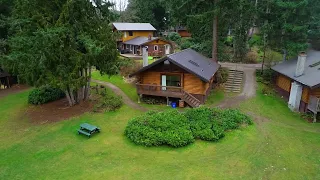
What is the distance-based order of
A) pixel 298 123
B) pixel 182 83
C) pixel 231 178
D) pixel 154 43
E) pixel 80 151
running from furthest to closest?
pixel 154 43 → pixel 182 83 → pixel 298 123 → pixel 80 151 → pixel 231 178

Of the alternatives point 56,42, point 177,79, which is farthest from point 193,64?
point 56,42

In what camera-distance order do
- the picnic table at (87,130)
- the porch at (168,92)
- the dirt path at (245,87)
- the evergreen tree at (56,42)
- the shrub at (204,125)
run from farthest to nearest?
the dirt path at (245,87)
the porch at (168,92)
the evergreen tree at (56,42)
the picnic table at (87,130)
the shrub at (204,125)

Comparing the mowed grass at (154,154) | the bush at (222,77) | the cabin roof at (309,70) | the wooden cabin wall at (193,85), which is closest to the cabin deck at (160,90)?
the wooden cabin wall at (193,85)

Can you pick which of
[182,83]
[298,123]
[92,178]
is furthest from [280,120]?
[92,178]

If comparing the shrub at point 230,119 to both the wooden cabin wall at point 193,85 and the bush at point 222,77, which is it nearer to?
the wooden cabin wall at point 193,85

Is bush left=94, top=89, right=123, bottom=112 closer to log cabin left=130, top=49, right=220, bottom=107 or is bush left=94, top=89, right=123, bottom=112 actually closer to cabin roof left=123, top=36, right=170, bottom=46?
log cabin left=130, top=49, right=220, bottom=107

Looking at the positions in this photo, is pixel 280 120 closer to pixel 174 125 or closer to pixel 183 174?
pixel 174 125

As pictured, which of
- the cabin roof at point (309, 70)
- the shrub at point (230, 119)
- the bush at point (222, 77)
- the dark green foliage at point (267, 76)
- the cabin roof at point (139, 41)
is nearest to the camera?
the shrub at point (230, 119)
